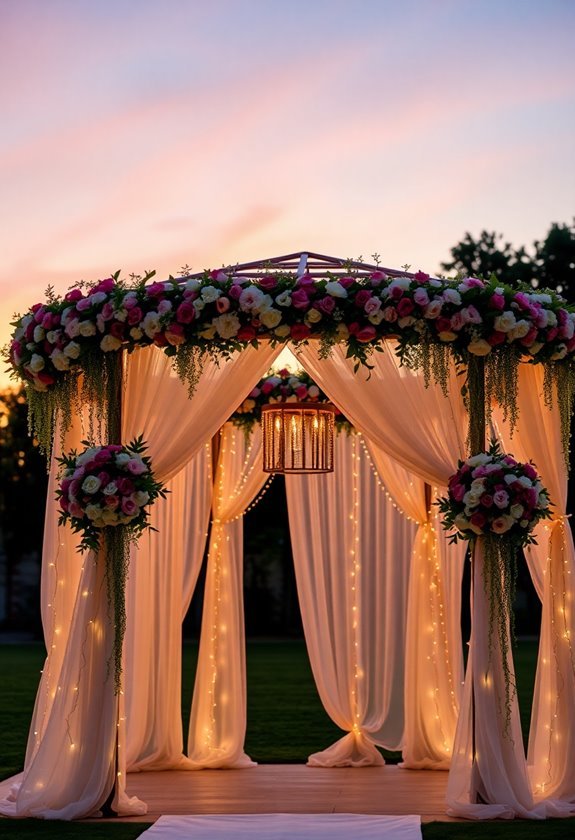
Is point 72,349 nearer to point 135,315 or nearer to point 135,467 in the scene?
point 135,315

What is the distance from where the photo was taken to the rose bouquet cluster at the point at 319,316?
275 inches

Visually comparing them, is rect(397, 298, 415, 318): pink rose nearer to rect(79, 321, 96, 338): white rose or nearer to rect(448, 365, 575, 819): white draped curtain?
rect(448, 365, 575, 819): white draped curtain

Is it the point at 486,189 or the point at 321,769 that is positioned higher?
the point at 486,189

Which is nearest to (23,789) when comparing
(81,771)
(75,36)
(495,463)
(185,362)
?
(81,771)

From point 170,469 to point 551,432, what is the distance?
7.44 ft

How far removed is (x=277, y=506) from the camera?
26.5 m

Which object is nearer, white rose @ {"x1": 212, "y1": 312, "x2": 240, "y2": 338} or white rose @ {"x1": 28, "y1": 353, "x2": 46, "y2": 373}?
white rose @ {"x1": 212, "y1": 312, "x2": 240, "y2": 338}

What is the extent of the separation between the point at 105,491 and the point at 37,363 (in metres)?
0.96

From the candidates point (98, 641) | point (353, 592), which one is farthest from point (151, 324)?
point (353, 592)

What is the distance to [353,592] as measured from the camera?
9773 millimetres

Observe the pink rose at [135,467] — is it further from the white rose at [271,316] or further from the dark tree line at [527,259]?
the dark tree line at [527,259]

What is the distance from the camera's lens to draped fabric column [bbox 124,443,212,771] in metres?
9.01

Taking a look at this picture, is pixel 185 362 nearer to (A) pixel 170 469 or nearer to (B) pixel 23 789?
(A) pixel 170 469

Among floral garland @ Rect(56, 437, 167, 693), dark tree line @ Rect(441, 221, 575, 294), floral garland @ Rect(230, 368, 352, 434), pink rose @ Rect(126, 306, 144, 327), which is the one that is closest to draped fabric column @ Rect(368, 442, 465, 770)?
floral garland @ Rect(230, 368, 352, 434)
